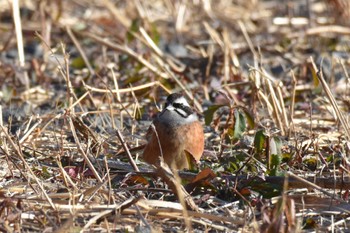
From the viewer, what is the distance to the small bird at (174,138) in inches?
213

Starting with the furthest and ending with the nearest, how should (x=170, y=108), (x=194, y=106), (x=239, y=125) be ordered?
(x=194, y=106)
(x=239, y=125)
(x=170, y=108)

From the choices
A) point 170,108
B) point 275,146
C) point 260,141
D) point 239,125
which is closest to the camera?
point 275,146

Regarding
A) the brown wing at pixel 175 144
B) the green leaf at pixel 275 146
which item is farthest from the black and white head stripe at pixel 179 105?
the green leaf at pixel 275 146

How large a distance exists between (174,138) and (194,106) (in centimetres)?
138

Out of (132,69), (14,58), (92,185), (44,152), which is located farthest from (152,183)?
(14,58)

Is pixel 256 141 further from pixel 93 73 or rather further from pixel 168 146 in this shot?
pixel 93 73

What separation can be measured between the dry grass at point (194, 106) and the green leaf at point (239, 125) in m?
0.01

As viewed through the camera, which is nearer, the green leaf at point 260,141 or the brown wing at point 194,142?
the green leaf at point 260,141

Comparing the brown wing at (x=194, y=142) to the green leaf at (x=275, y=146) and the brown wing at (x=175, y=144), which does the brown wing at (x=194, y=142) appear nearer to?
the brown wing at (x=175, y=144)

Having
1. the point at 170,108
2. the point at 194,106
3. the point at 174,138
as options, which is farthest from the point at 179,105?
the point at 194,106

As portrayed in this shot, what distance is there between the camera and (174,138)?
552cm

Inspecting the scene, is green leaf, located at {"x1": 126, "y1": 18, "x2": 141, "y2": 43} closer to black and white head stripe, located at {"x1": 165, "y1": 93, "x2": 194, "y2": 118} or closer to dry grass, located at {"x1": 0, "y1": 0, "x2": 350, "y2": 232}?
dry grass, located at {"x1": 0, "y1": 0, "x2": 350, "y2": 232}

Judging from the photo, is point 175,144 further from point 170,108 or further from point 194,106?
point 194,106

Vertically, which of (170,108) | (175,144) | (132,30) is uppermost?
(132,30)
